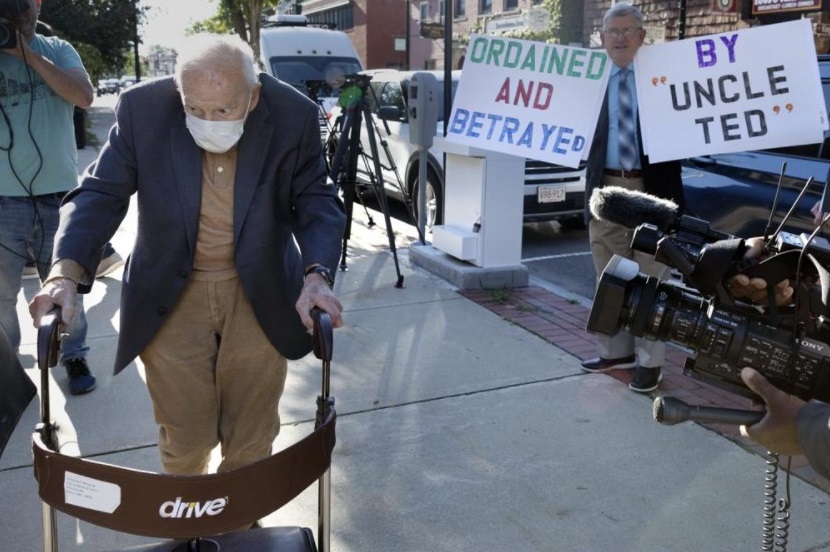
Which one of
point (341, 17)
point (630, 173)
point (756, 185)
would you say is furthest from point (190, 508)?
point (341, 17)

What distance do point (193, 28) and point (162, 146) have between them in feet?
114

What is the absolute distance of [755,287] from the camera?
1.73 m

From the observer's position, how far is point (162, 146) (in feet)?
7.92

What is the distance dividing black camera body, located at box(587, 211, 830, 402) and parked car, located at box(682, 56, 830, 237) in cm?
315

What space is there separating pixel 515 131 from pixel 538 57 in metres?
0.46

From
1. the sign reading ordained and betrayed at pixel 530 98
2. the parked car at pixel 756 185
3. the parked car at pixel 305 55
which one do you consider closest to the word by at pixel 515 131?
the sign reading ordained and betrayed at pixel 530 98

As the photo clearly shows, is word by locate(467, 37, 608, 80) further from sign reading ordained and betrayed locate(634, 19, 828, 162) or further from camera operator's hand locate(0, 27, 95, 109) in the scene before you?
camera operator's hand locate(0, 27, 95, 109)

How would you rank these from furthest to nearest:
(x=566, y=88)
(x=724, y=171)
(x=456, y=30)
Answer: (x=456, y=30), (x=724, y=171), (x=566, y=88)

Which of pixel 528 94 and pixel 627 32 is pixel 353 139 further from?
pixel 627 32

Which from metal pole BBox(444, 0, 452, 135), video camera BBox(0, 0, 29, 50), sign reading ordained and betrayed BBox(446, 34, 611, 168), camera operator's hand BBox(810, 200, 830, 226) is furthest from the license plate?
video camera BBox(0, 0, 29, 50)

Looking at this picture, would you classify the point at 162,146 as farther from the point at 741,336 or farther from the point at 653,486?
the point at 653,486

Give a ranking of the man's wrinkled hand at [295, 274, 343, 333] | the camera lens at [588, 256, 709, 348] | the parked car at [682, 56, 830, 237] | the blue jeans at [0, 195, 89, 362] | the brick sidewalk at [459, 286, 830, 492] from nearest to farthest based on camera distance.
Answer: the camera lens at [588, 256, 709, 348] < the man's wrinkled hand at [295, 274, 343, 333] < the brick sidewalk at [459, 286, 830, 492] < the blue jeans at [0, 195, 89, 362] < the parked car at [682, 56, 830, 237]

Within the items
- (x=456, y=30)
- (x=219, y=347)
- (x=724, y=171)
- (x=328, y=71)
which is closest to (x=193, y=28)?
(x=456, y=30)

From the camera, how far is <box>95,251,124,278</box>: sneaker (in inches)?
242
